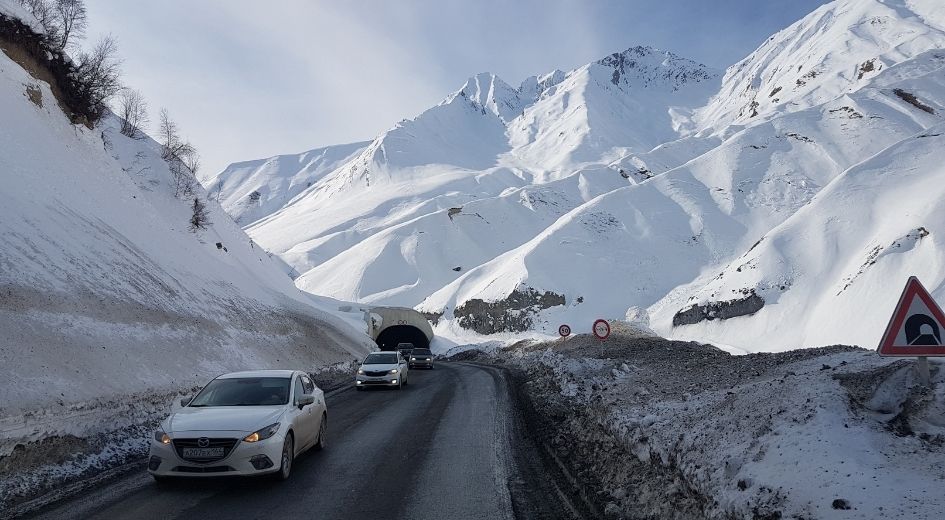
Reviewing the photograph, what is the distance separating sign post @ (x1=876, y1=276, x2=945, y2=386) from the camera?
595 centimetres

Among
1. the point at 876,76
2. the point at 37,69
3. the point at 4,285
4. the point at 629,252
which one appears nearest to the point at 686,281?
the point at 629,252

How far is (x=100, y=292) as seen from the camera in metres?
17.7

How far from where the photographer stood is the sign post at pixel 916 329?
5.95 meters

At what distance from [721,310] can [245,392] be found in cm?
5897

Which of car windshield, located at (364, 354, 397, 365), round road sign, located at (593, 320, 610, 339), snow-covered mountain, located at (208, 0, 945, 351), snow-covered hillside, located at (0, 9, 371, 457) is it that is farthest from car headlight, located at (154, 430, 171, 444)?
snow-covered mountain, located at (208, 0, 945, 351)

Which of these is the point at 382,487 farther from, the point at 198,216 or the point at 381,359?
the point at 198,216

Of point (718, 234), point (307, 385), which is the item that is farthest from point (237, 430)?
point (718, 234)

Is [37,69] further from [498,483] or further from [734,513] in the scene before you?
[734,513]

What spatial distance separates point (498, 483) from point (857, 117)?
13588cm

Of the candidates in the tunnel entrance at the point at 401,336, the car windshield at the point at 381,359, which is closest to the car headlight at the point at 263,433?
the car windshield at the point at 381,359

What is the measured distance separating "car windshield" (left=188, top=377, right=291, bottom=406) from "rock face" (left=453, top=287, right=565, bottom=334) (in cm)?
6737

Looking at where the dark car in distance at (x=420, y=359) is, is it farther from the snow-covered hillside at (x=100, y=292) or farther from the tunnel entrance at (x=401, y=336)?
the tunnel entrance at (x=401, y=336)

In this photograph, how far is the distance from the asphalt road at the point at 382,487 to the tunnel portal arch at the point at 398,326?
53.9 m

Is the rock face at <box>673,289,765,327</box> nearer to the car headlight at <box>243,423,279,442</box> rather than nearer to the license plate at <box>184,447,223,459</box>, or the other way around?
the car headlight at <box>243,423,279,442</box>
